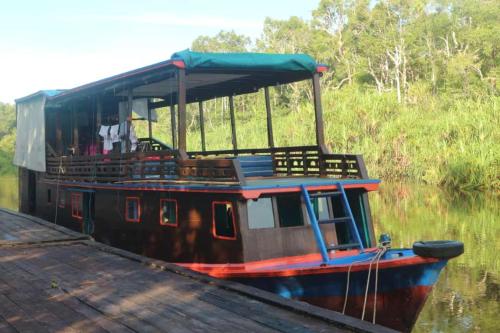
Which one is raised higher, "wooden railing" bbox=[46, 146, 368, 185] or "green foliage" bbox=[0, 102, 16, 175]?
"green foliage" bbox=[0, 102, 16, 175]

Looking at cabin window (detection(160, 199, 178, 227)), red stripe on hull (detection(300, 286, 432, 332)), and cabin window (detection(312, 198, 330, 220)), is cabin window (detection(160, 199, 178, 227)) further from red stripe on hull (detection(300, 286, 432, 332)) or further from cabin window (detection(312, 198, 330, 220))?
red stripe on hull (detection(300, 286, 432, 332))

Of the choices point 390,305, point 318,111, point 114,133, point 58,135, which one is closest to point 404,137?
point 114,133

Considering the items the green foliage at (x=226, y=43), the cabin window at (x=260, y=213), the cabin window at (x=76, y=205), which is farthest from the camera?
the green foliage at (x=226, y=43)

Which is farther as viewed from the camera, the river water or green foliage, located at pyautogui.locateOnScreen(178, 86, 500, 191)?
green foliage, located at pyautogui.locateOnScreen(178, 86, 500, 191)

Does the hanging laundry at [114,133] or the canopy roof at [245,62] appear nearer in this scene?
the canopy roof at [245,62]

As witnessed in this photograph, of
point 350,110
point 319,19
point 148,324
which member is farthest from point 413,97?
point 148,324

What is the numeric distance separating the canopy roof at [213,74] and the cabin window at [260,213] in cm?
268

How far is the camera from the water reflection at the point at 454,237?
994 cm

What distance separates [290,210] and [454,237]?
29.4 feet

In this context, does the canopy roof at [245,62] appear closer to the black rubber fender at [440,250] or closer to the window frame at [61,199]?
the black rubber fender at [440,250]

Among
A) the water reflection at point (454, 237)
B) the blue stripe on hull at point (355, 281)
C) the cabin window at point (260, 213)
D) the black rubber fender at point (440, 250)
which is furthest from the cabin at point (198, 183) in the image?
the water reflection at point (454, 237)

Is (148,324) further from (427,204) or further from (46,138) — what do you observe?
(427,204)

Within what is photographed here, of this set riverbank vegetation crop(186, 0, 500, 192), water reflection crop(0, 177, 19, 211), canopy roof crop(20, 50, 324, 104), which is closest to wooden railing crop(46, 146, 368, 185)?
canopy roof crop(20, 50, 324, 104)

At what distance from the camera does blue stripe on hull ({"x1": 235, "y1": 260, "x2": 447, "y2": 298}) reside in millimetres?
Answer: 7816
